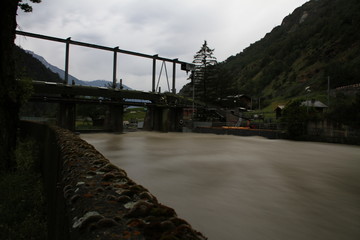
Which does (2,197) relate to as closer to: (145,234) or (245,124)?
(145,234)

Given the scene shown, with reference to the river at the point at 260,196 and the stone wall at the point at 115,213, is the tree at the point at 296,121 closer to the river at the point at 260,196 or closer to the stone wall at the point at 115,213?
the river at the point at 260,196

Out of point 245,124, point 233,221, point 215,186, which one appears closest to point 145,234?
point 233,221

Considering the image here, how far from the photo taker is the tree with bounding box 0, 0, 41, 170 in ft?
37.5

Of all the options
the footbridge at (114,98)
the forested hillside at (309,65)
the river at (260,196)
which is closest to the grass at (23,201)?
the river at (260,196)

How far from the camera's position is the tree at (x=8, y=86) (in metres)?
11.4

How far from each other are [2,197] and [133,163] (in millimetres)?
7214

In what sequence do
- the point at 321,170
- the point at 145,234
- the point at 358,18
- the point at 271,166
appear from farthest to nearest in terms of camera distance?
1. the point at 358,18
2. the point at 271,166
3. the point at 321,170
4. the point at 145,234

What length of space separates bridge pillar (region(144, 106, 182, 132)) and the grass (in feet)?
116

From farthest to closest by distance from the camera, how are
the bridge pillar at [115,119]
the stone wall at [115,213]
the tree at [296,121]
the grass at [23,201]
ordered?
the bridge pillar at [115,119], the tree at [296,121], the grass at [23,201], the stone wall at [115,213]

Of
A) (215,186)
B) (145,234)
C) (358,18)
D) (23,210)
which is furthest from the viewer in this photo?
(358,18)

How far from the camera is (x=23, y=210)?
752cm

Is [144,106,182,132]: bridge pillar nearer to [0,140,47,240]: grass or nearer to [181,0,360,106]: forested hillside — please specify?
[181,0,360,106]: forested hillside

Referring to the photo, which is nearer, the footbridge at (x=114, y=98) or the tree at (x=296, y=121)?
the tree at (x=296, y=121)

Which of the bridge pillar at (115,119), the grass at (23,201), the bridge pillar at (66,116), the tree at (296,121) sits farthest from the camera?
the bridge pillar at (115,119)
